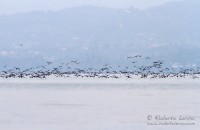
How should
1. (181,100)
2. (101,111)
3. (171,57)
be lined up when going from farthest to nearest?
(171,57) → (181,100) → (101,111)

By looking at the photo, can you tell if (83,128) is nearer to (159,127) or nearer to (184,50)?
(159,127)

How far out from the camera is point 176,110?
29.4 metres

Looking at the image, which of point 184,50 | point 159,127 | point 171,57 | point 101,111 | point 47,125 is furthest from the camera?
point 171,57

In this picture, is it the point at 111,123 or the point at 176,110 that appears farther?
the point at 176,110

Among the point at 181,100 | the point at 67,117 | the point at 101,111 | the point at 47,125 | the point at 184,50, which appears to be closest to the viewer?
the point at 47,125

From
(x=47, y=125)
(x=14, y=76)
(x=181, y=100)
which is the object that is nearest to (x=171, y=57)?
(x=14, y=76)

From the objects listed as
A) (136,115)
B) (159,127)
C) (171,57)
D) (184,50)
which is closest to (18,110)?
(136,115)

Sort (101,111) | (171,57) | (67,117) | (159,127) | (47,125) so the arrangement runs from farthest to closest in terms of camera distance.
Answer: (171,57), (101,111), (67,117), (47,125), (159,127)

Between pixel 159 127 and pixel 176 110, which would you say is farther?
pixel 176 110

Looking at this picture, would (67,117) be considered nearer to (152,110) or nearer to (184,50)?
(152,110)

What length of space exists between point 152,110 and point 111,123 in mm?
6027

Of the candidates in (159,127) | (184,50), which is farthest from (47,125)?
(184,50)

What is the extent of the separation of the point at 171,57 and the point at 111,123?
283 feet

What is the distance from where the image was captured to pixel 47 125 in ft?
75.4
